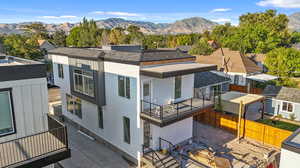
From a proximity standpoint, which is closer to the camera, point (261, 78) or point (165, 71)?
point (165, 71)

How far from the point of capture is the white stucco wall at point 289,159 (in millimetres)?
7473

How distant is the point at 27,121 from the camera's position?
7590mm

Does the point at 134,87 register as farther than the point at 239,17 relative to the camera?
No

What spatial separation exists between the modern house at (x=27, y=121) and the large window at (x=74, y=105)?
933 cm

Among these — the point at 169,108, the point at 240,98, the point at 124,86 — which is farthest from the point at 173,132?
the point at 240,98

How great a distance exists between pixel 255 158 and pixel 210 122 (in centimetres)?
575

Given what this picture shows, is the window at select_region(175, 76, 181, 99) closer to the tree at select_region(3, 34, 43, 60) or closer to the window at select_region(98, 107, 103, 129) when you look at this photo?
the window at select_region(98, 107, 103, 129)

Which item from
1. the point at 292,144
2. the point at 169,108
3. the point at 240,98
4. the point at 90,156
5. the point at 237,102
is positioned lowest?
the point at 90,156

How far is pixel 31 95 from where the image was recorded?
7562 millimetres

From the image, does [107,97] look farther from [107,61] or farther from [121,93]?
[107,61]

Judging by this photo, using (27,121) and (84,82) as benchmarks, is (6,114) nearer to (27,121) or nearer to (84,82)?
(27,121)

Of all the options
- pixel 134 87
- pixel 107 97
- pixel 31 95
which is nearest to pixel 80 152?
pixel 107 97

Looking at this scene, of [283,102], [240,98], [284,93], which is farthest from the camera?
[284,93]

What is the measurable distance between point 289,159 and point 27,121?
10.2 meters
